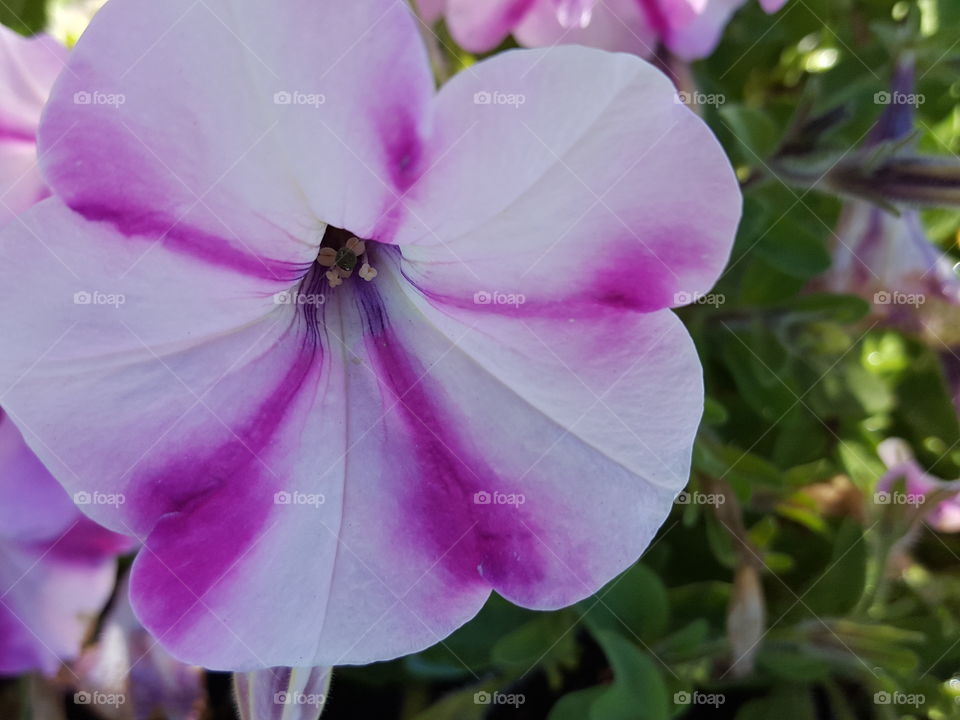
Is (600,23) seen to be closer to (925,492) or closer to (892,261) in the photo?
(892,261)

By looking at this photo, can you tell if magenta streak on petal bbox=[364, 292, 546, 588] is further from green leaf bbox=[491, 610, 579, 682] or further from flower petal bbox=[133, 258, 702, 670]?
green leaf bbox=[491, 610, 579, 682]

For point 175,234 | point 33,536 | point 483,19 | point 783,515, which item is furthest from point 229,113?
point 783,515

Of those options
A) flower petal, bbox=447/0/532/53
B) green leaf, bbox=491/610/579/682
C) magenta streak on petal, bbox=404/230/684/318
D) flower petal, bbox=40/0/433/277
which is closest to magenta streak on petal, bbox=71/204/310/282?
flower petal, bbox=40/0/433/277

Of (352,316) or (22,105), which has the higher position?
(22,105)

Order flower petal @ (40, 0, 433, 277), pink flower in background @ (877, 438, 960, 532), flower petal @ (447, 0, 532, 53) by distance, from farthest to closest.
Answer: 1. pink flower in background @ (877, 438, 960, 532)
2. flower petal @ (447, 0, 532, 53)
3. flower petal @ (40, 0, 433, 277)

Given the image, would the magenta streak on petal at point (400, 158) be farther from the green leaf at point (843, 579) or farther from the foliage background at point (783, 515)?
the green leaf at point (843, 579)

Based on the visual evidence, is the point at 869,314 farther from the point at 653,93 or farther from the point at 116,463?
the point at 116,463

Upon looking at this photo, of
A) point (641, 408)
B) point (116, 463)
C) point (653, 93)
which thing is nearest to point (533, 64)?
point (653, 93)
